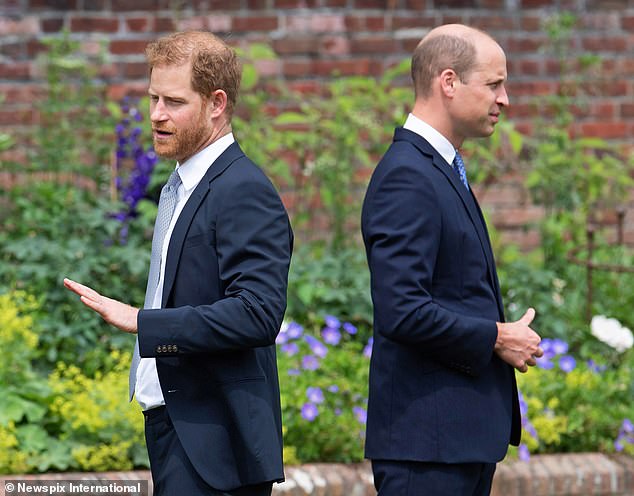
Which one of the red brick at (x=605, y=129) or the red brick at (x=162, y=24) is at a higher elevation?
the red brick at (x=162, y=24)

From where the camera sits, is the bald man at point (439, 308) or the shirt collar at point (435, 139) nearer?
the bald man at point (439, 308)

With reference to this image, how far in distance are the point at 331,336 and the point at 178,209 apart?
7.46 ft

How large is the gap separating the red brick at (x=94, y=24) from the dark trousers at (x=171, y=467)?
386 cm

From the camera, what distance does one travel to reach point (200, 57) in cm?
296

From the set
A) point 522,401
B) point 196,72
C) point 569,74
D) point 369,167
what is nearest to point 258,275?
point 196,72

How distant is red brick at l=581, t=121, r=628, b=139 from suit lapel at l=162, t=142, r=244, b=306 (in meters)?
4.33

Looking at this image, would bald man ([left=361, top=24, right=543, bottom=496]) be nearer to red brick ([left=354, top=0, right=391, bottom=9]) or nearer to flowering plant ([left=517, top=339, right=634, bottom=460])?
flowering plant ([left=517, top=339, right=634, bottom=460])

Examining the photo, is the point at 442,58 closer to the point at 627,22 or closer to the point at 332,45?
the point at 332,45

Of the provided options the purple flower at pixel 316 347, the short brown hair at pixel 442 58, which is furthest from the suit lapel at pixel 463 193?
the purple flower at pixel 316 347

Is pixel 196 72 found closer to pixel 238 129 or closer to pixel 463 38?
pixel 463 38

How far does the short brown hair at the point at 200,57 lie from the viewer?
296 cm

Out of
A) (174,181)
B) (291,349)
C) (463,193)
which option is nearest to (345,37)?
(291,349)

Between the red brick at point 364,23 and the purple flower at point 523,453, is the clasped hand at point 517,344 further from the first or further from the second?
the red brick at point 364,23

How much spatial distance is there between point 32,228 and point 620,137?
3.39 m
